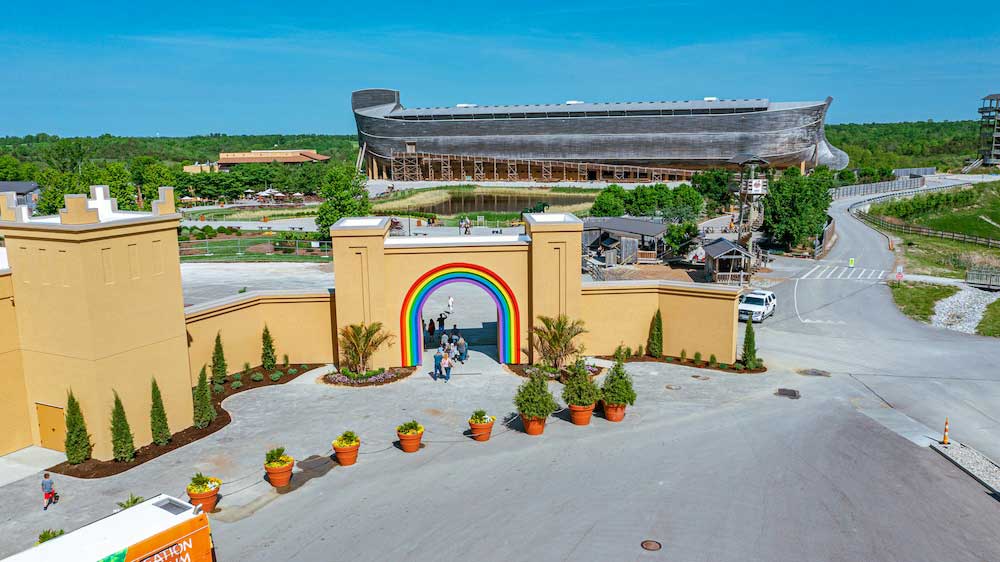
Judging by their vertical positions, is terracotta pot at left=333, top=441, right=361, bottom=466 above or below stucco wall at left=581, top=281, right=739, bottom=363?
below

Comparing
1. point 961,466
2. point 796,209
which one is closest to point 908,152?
point 796,209

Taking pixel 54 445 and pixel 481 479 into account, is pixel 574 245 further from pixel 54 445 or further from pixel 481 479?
pixel 54 445

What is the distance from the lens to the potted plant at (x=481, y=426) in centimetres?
1938

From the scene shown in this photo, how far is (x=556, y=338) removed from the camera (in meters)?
25.2

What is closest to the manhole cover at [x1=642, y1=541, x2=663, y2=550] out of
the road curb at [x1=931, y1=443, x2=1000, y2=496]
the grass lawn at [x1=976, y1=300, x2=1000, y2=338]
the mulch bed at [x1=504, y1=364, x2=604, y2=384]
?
the road curb at [x1=931, y1=443, x2=1000, y2=496]

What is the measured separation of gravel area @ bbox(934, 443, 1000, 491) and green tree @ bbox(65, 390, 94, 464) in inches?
845

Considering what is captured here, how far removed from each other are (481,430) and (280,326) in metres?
10.2

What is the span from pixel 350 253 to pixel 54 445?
10.1m

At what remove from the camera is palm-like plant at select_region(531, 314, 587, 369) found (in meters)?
25.2

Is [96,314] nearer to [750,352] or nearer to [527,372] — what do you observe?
[527,372]

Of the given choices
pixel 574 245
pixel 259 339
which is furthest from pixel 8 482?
A: pixel 574 245

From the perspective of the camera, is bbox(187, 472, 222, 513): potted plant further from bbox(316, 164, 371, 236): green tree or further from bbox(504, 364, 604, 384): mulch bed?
bbox(316, 164, 371, 236): green tree

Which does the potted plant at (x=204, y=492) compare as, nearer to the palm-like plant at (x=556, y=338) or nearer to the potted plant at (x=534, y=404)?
the potted plant at (x=534, y=404)

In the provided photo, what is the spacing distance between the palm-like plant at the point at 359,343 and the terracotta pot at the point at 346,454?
6.77 meters
